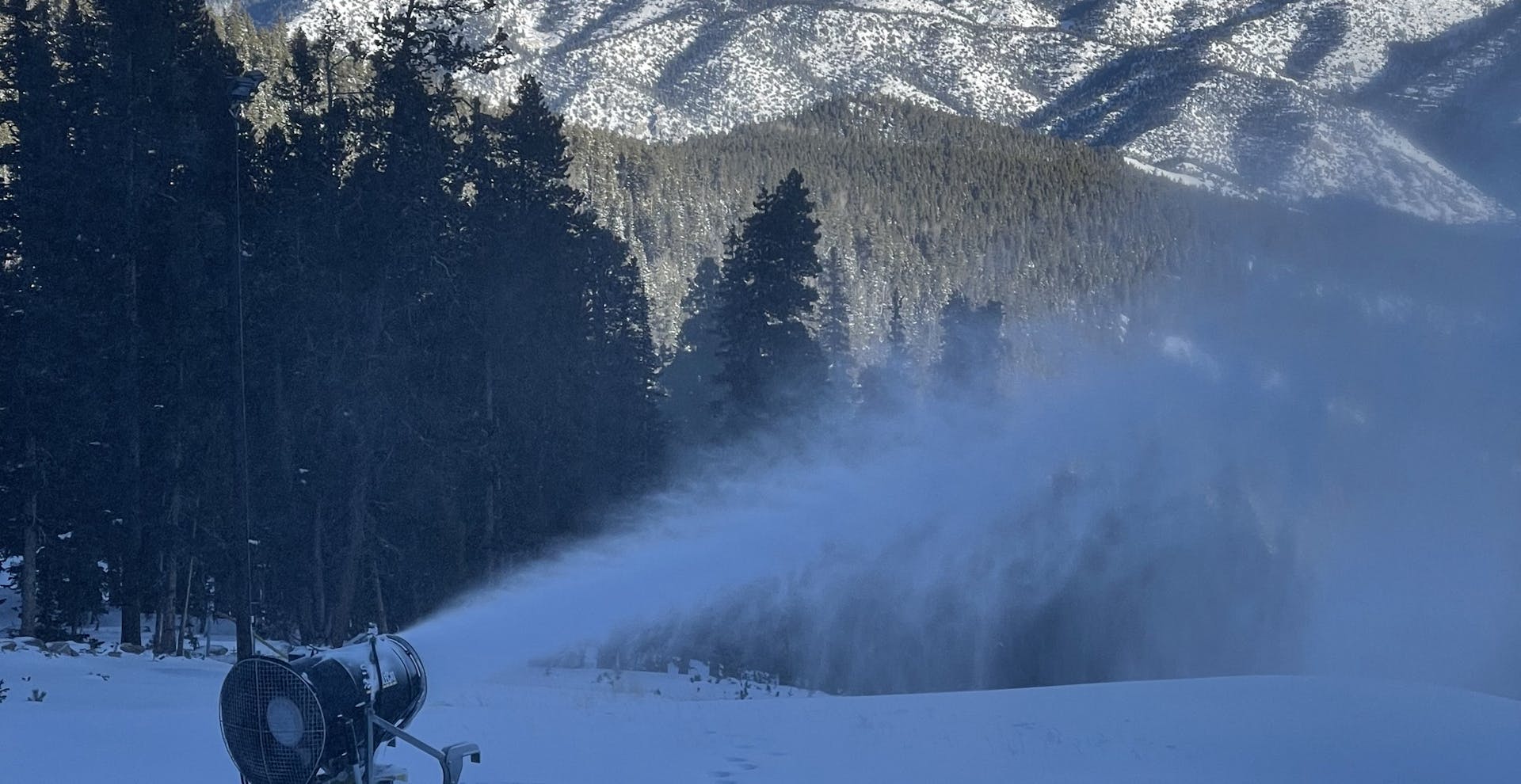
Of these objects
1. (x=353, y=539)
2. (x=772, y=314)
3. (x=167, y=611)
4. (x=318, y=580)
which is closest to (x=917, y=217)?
(x=772, y=314)

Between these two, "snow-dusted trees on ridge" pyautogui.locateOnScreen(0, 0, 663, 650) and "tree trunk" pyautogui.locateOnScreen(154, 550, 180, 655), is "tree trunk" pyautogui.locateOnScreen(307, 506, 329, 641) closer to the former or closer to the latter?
"snow-dusted trees on ridge" pyautogui.locateOnScreen(0, 0, 663, 650)

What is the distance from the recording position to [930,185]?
6870 inches

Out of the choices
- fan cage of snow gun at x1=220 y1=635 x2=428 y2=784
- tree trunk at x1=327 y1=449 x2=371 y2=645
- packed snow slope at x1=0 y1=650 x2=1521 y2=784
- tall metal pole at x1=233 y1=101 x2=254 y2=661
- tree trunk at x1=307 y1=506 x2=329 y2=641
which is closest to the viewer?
fan cage of snow gun at x1=220 y1=635 x2=428 y2=784

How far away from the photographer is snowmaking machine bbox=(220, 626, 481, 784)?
8.20m

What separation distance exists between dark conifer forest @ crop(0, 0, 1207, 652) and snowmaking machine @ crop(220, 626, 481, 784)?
10.00 m

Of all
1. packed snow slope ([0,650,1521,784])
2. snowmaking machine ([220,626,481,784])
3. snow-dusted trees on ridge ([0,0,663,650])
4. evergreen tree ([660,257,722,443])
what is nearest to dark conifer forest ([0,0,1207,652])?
snow-dusted trees on ridge ([0,0,663,650])

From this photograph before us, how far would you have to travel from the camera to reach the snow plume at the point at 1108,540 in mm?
22406

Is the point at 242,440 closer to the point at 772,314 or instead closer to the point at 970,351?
the point at 772,314

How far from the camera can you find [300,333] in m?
28.0

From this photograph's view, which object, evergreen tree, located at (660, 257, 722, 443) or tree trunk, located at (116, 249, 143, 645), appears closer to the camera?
tree trunk, located at (116, 249, 143, 645)

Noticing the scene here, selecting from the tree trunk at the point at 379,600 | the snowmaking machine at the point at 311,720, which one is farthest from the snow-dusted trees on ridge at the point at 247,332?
the snowmaking machine at the point at 311,720

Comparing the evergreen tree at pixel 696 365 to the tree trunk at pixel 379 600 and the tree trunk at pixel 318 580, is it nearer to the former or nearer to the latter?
the tree trunk at pixel 379 600

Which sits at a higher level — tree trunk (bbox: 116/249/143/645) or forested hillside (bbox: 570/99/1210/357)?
forested hillside (bbox: 570/99/1210/357)

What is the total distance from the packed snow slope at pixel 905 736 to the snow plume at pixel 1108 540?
1.67 m
